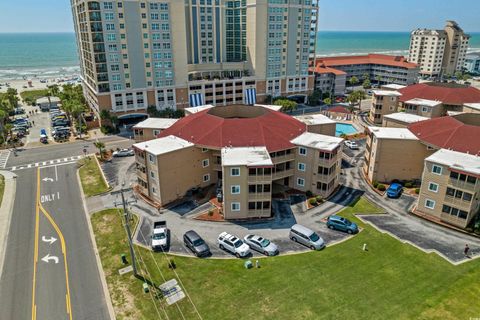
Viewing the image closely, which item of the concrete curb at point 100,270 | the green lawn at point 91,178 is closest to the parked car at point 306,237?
the concrete curb at point 100,270

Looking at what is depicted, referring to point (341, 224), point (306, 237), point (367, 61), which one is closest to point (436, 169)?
point (341, 224)

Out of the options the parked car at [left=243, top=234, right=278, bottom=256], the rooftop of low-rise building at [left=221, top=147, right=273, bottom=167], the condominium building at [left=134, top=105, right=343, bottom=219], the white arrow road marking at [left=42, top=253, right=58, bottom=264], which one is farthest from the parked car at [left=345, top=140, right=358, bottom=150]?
the white arrow road marking at [left=42, top=253, right=58, bottom=264]

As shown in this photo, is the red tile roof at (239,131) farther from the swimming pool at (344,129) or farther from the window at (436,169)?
the swimming pool at (344,129)

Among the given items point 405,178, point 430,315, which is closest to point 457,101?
point 405,178

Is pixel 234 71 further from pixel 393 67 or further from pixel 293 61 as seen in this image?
pixel 393 67

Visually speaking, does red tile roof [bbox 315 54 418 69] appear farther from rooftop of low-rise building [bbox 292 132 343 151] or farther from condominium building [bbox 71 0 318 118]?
rooftop of low-rise building [bbox 292 132 343 151]

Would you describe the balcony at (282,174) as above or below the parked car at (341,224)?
above
